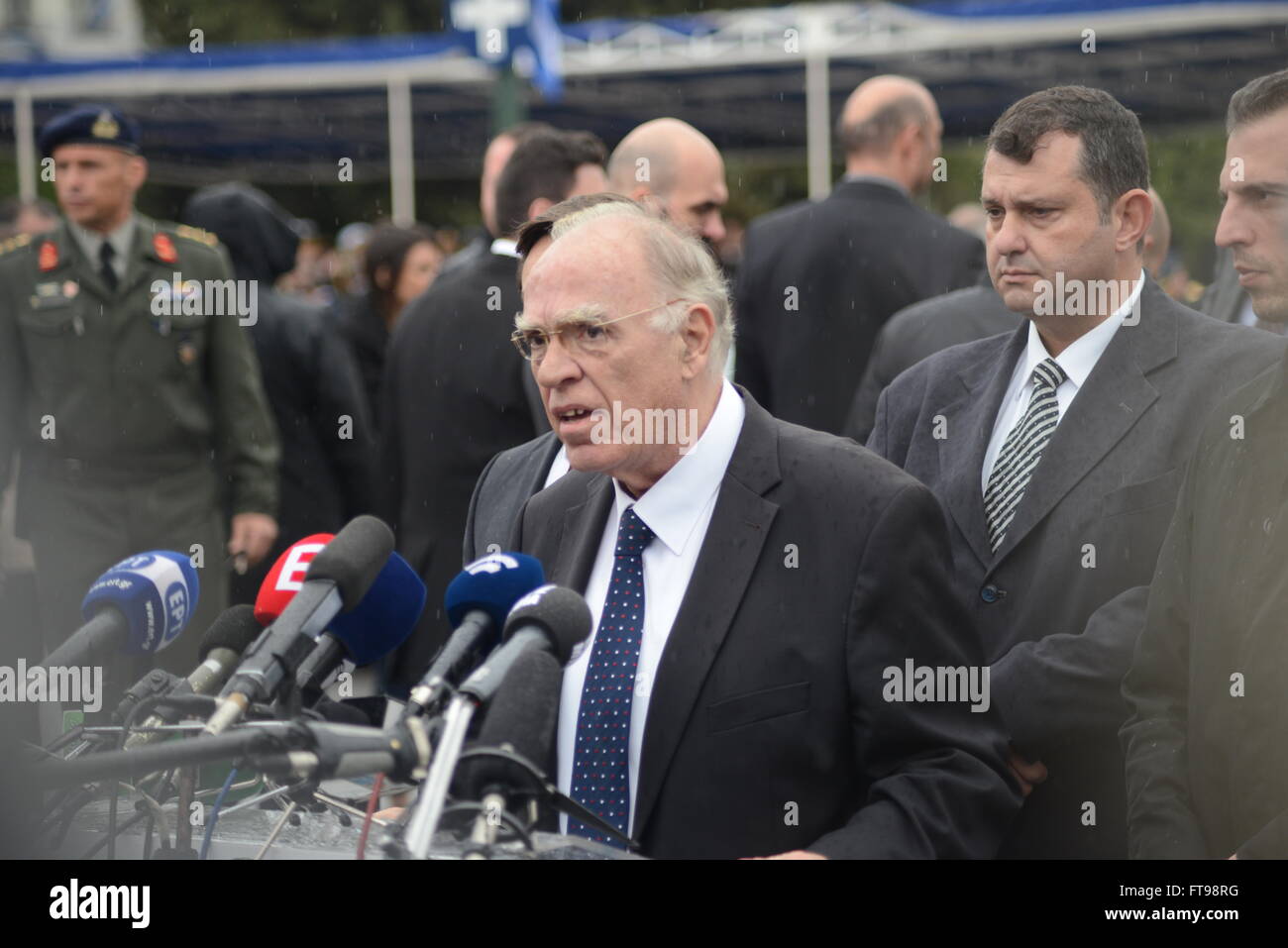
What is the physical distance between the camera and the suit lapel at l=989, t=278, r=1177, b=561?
11.3ft

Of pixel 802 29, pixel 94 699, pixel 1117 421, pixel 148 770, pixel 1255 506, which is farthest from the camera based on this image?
pixel 802 29

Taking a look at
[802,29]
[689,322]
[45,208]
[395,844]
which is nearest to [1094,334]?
[689,322]

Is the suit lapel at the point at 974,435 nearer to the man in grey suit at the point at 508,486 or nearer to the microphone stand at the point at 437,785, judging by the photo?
the man in grey suit at the point at 508,486

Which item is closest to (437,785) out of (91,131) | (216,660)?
(216,660)

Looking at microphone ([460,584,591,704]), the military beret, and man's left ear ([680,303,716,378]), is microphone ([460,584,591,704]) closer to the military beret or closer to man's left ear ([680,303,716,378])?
man's left ear ([680,303,716,378])

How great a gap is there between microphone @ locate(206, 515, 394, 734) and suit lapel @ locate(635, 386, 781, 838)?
617mm

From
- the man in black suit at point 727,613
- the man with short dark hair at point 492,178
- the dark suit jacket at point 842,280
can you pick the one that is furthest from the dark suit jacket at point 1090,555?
the man with short dark hair at point 492,178

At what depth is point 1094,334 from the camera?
362cm

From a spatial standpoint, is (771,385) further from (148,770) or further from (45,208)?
(45,208)

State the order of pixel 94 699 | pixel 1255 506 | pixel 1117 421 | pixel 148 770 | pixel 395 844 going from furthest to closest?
pixel 1117 421
pixel 1255 506
pixel 94 699
pixel 395 844
pixel 148 770

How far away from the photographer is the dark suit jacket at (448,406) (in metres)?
5.78

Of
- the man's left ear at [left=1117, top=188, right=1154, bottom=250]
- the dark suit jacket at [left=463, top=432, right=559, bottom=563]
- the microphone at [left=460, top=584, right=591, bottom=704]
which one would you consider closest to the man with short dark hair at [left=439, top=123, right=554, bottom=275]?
the dark suit jacket at [left=463, top=432, right=559, bottom=563]
